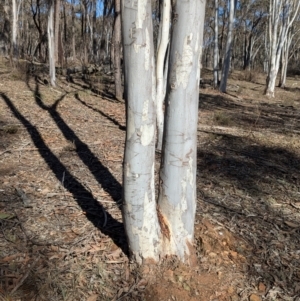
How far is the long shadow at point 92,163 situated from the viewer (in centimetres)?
383

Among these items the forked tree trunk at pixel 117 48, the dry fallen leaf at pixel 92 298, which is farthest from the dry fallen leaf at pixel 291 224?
the forked tree trunk at pixel 117 48

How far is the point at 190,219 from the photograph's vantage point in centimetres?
245

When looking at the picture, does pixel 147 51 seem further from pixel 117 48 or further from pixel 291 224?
pixel 117 48

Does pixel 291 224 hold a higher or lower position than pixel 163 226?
lower

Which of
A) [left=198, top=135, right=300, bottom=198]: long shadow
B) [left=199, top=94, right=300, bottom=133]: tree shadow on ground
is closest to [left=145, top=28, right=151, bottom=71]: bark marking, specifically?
[left=198, top=135, right=300, bottom=198]: long shadow

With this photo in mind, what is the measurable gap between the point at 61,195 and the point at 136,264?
146 centimetres

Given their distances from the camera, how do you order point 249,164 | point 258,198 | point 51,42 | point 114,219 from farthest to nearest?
1. point 51,42
2. point 249,164
3. point 258,198
4. point 114,219

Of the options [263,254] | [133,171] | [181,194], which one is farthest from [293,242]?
[133,171]

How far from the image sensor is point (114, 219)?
3.14 m

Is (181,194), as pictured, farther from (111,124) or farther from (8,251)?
(111,124)

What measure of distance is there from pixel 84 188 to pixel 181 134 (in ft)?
6.35

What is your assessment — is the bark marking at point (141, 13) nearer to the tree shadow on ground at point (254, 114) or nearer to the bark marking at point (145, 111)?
the bark marking at point (145, 111)

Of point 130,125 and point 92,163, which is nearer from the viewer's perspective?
point 130,125

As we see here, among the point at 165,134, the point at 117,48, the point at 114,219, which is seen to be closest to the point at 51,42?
the point at 117,48
